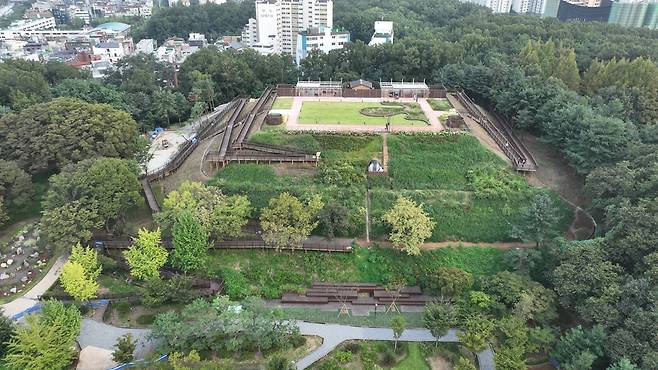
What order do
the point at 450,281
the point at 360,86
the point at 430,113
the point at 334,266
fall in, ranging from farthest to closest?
the point at 360,86, the point at 430,113, the point at 334,266, the point at 450,281

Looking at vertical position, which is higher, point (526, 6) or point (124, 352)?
point (526, 6)

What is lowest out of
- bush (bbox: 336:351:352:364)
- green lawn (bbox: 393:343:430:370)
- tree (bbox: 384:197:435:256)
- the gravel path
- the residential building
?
green lawn (bbox: 393:343:430:370)

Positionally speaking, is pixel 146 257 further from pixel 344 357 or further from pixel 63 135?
pixel 63 135

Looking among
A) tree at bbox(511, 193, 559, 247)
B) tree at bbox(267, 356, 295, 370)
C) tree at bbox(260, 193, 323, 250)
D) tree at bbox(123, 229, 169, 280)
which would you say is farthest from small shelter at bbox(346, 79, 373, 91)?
tree at bbox(267, 356, 295, 370)

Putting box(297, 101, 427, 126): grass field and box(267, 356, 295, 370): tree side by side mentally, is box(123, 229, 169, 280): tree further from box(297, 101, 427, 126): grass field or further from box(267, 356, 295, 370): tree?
box(297, 101, 427, 126): grass field

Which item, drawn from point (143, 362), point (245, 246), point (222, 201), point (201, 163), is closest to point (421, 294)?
point (245, 246)

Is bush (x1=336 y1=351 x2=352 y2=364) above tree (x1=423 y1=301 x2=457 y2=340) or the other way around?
the other way around

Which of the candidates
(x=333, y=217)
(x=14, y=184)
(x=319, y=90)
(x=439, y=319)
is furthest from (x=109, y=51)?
(x=439, y=319)
